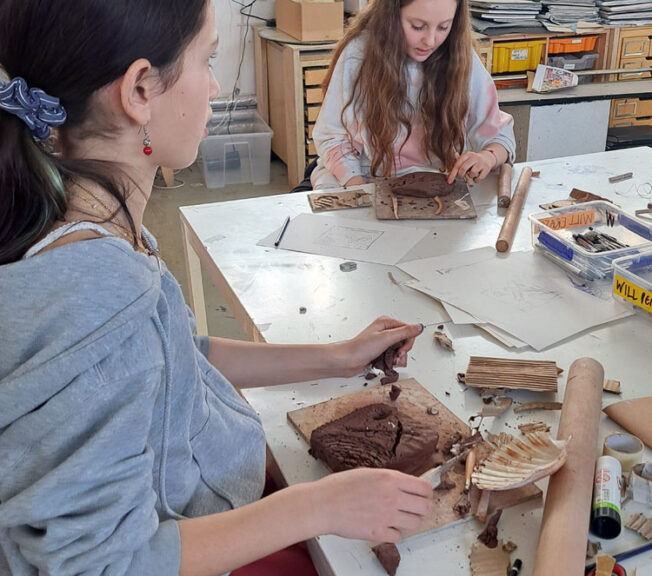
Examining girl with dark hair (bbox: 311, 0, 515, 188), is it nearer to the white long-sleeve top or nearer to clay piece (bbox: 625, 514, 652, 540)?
the white long-sleeve top

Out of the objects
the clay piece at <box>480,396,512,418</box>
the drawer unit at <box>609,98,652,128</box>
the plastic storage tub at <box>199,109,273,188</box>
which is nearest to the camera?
the clay piece at <box>480,396,512,418</box>

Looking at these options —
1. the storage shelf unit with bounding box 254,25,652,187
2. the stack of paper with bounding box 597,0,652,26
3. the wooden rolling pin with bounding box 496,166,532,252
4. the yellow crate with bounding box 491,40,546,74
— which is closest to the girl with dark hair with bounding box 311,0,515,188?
the wooden rolling pin with bounding box 496,166,532,252

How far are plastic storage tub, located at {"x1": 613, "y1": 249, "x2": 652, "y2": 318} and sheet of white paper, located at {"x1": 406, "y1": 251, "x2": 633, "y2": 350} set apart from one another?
0.9 inches

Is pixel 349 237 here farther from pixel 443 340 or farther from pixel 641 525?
pixel 641 525

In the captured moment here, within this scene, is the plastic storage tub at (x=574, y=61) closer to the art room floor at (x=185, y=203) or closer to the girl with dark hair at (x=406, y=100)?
the art room floor at (x=185, y=203)

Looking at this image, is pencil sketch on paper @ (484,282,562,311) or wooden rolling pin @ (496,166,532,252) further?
wooden rolling pin @ (496,166,532,252)

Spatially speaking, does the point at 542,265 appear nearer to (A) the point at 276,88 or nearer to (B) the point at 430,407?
(B) the point at 430,407

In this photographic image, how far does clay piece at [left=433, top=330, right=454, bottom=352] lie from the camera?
1161 millimetres

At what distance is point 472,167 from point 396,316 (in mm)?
740

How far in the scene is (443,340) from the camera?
3.84 feet

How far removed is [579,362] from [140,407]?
638 millimetres

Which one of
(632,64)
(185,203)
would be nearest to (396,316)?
(185,203)

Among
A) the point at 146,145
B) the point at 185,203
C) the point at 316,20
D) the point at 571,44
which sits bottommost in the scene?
the point at 185,203

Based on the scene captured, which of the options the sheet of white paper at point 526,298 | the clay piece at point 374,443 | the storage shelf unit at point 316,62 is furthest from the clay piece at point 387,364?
the storage shelf unit at point 316,62
